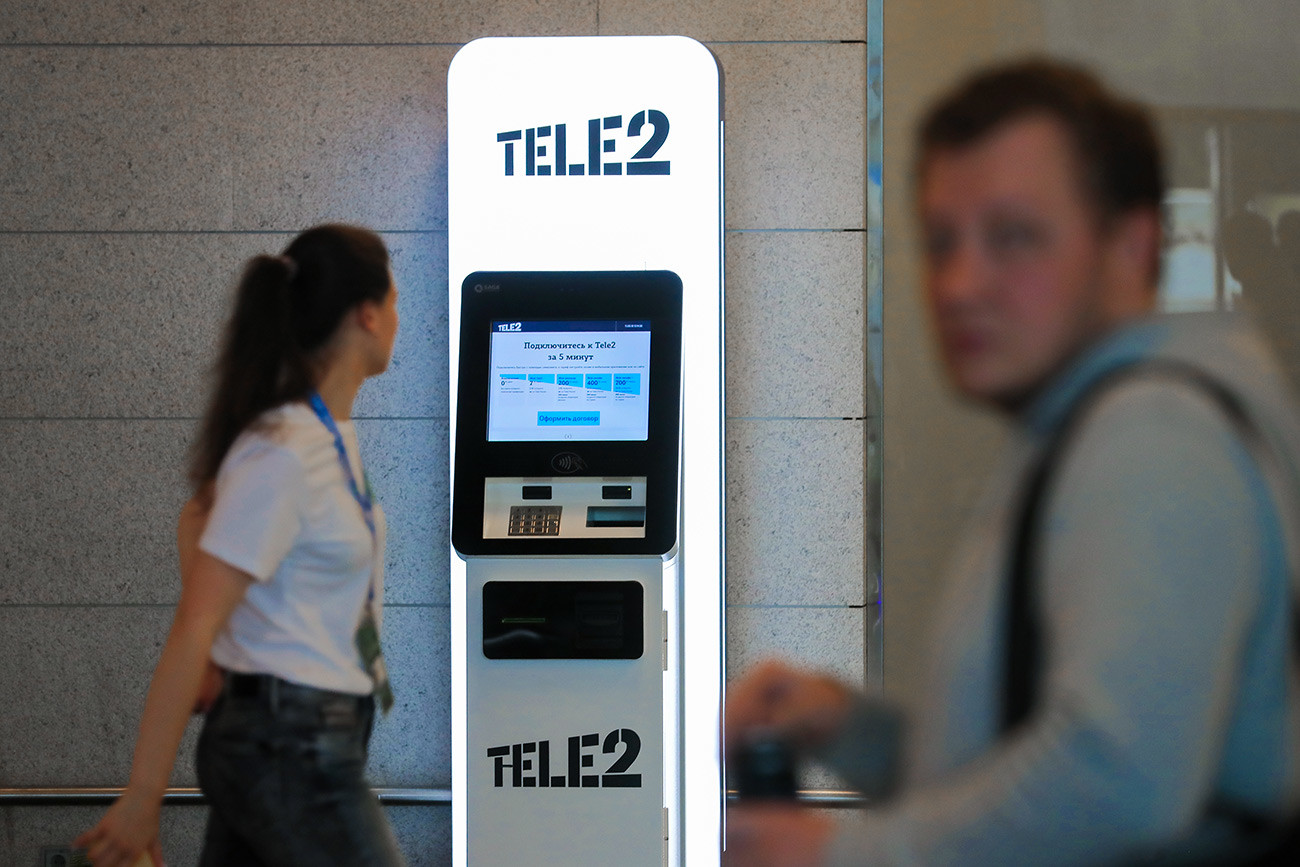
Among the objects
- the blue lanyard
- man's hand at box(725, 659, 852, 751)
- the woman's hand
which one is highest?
the blue lanyard

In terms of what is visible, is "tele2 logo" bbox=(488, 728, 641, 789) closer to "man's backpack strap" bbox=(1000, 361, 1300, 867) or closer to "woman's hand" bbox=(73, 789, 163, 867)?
"woman's hand" bbox=(73, 789, 163, 867)

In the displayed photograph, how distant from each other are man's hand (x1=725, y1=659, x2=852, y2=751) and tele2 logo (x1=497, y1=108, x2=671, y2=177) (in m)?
2.00

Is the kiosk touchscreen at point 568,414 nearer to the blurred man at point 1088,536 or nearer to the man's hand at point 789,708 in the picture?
the man's hand at point 789,708

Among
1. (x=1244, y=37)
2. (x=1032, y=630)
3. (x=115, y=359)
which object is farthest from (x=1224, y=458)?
(x=115, y=359)

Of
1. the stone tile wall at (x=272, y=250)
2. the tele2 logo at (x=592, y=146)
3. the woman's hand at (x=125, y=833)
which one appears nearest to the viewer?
the woman's hand at (x=125, y=833)

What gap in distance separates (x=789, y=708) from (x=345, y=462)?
113 cm

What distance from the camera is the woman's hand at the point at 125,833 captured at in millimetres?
1504

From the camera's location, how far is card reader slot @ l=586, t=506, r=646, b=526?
2387 millimetres

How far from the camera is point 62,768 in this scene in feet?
9.73

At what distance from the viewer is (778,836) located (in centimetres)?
56

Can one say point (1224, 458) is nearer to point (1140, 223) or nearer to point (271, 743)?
point (1140, 223)

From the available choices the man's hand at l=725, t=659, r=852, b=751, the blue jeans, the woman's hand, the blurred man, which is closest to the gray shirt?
the blurred man

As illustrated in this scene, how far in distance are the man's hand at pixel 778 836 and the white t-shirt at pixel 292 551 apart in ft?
3.49

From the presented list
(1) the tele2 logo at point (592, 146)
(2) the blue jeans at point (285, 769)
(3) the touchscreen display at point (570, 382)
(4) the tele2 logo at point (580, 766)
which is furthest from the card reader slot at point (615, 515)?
(2) the blue jeans at point (285, 769)
